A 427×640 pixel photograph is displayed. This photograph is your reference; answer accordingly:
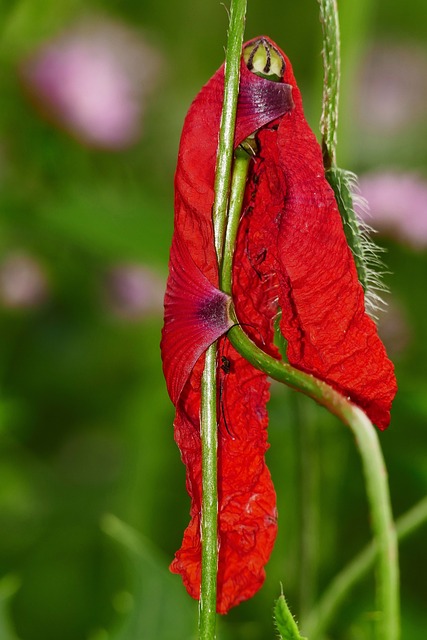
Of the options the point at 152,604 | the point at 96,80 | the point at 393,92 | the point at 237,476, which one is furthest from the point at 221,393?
the point at 393,92

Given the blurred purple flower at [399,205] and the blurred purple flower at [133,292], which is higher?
the blurred purple flower at [399,205]

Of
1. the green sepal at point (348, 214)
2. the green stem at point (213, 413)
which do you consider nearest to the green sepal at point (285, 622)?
the green stem at point (213, 413)

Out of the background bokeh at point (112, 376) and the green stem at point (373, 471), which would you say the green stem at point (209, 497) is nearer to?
the green stem at point (373, 471)

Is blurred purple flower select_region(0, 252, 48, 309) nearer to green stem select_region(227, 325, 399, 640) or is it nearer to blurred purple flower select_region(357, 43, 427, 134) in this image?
blurred purple flower select_region(357, 43, 427, 134)

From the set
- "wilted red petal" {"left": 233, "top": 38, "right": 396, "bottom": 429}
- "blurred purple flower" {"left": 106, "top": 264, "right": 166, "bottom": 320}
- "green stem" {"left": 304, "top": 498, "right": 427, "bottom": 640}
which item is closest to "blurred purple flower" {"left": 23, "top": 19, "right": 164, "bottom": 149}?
"blurred purple flower" {"left": 106, "top": 264, "right": 166, "bottom": 320}

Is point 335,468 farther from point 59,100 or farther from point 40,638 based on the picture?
point 59,100

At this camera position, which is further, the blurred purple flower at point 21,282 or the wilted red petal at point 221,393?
the blurred purple flower at point 21,282

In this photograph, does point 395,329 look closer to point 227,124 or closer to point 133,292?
point 133,292

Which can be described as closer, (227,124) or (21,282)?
(227,124)
